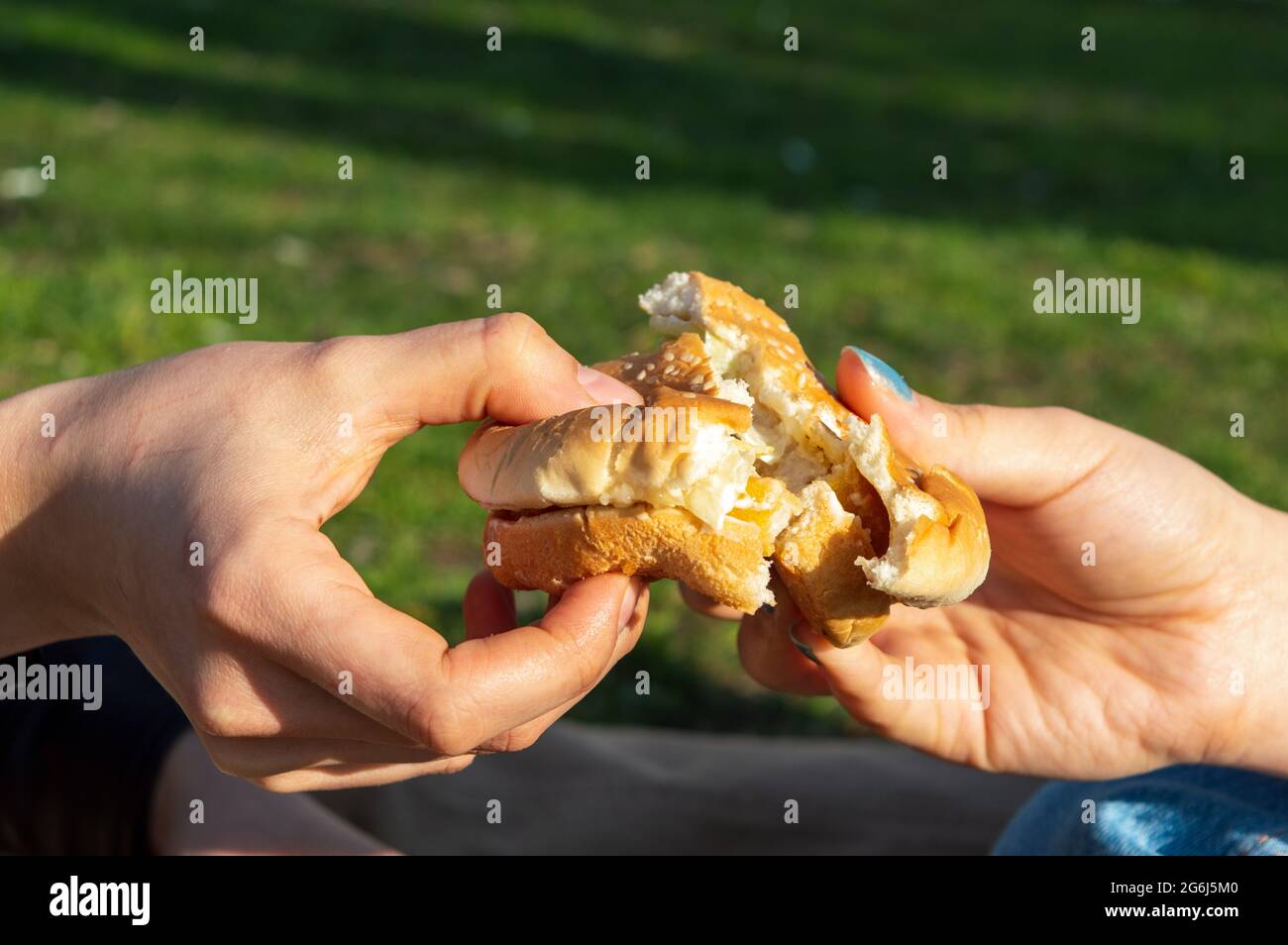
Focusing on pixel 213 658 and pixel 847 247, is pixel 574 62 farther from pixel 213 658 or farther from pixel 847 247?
pixel 213 658

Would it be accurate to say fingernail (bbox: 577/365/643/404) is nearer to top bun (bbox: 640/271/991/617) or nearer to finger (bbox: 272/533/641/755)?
top bun (bbox: 640/271/991/617)

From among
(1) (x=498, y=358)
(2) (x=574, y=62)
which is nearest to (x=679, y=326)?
(1) (x=498, y=358)

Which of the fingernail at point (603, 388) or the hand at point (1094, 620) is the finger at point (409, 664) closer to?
A: the fingernail at point (603, 388)

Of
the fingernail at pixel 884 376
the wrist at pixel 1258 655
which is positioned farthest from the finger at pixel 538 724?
the wrist at pixel 1258 655

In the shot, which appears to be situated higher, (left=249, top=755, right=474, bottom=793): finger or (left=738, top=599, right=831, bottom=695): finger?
(left=738, top=599, right=831, bottom=695): finger

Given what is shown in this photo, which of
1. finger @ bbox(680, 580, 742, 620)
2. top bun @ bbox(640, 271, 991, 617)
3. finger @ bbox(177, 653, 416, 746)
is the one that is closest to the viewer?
finger @ bbox(177, 653, 416, 746)

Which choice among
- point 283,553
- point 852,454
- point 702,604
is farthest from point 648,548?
point 702,604

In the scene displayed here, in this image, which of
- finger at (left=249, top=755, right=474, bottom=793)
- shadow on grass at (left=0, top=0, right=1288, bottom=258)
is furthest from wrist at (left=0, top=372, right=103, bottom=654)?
shadow on grass at (left=0, top=0, right=1288, bottom=258)

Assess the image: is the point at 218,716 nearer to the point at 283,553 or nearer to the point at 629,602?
the point at 283,553
